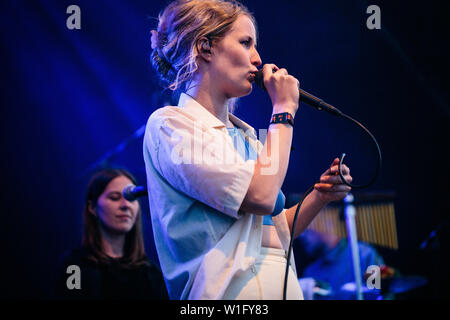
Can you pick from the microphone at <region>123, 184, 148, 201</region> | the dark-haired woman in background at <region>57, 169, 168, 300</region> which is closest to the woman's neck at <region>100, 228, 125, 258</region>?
the dark-haired woman in background at <region>57, 169, 168, 300</region>

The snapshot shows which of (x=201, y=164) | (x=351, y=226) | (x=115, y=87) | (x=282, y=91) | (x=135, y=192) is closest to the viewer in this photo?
(x=201, y=164)

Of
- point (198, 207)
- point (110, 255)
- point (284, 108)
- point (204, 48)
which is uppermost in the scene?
point (204, 48)

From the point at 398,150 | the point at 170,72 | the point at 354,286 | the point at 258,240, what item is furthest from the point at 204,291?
the point at 398,150

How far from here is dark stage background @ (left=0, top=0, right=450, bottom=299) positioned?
106 inches

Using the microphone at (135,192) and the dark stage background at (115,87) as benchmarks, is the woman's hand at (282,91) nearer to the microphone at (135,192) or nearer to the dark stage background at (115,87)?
the microphone at (135,192)

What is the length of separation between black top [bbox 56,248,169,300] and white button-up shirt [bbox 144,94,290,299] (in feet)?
3.76

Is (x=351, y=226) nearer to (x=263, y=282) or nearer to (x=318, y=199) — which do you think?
(x=318, y=199)

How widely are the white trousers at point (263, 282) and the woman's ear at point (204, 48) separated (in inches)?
21.5

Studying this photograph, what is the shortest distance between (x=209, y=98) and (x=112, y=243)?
1.41 metres

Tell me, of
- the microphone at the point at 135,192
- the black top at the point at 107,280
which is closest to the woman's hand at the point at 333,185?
the microphone at the point at 135,192

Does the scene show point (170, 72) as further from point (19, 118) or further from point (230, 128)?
point (19, 118)

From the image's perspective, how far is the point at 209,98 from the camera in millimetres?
1205

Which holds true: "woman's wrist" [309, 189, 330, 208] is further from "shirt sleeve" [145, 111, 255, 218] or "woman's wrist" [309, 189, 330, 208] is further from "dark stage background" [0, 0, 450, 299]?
"dark stage background" [0, 0, 450, 299]

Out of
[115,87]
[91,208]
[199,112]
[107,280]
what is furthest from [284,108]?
[115,87]
